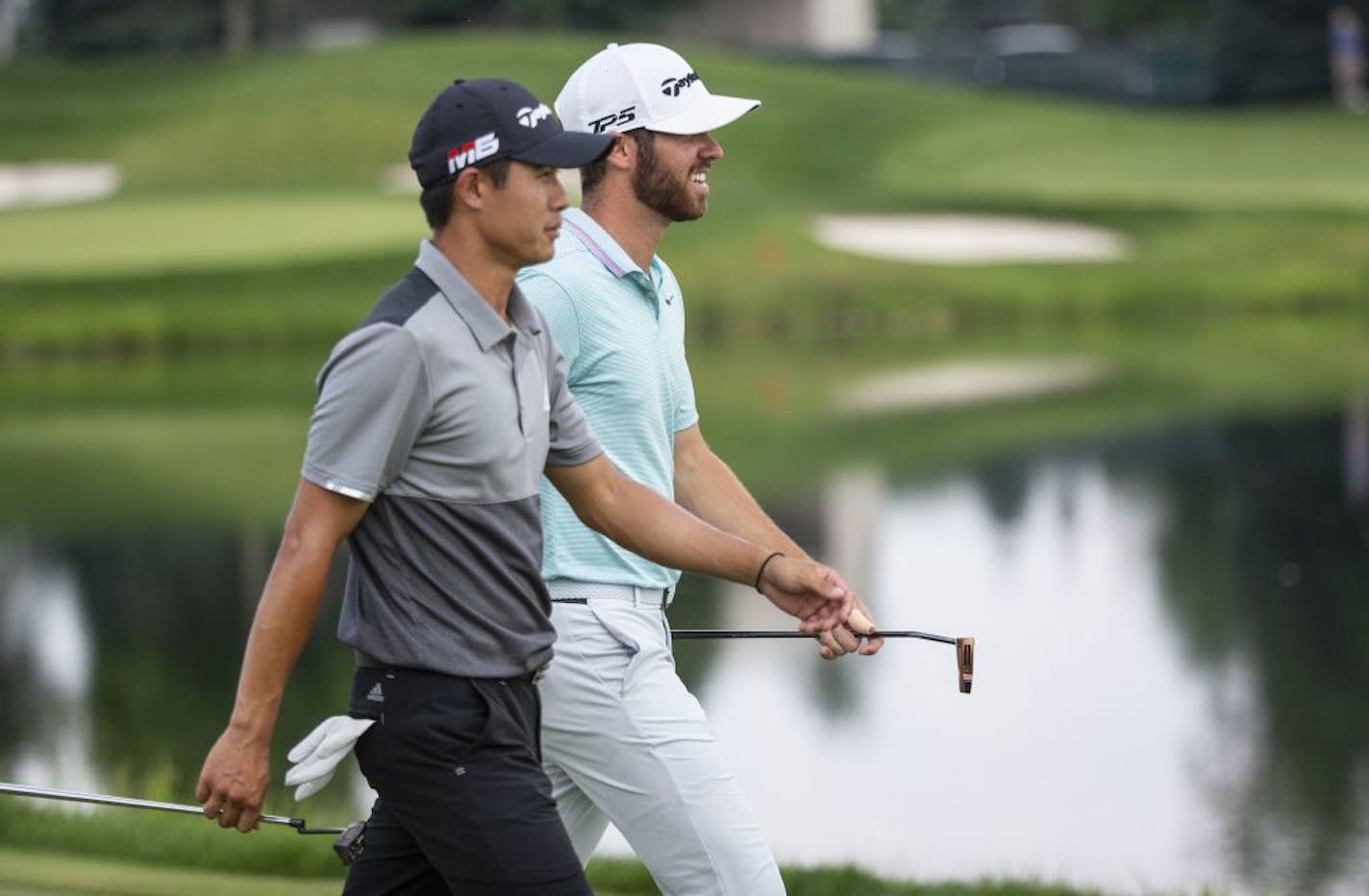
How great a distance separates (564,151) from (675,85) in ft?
3.03

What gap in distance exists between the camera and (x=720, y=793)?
4.18m

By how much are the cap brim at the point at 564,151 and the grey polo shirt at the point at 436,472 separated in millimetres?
205

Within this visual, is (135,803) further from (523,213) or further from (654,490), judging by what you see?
(523,213)

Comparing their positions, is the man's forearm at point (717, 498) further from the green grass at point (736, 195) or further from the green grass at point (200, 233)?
the green grass at point (200, 233)

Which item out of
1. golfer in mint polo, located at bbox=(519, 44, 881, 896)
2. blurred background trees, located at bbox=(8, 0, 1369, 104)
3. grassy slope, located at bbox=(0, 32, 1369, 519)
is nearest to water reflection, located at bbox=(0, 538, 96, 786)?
grassy slope, located at bbox=(0, 32, 1369, 519)

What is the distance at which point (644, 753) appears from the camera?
4.18m

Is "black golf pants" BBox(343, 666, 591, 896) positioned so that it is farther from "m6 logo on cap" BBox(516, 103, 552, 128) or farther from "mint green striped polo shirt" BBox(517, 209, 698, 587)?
"m6 logo on cap" BBox(516, 103, 552, 128)

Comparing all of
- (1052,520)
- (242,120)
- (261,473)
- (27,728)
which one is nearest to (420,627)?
(27,728)

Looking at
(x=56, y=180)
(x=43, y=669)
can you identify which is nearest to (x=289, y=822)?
(x=43, y=669)

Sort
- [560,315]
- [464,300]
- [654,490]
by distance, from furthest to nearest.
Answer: [560,315], [654,490], [464,300]

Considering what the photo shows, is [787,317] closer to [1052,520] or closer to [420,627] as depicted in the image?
[1052,520]

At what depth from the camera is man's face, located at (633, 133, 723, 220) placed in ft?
15.1

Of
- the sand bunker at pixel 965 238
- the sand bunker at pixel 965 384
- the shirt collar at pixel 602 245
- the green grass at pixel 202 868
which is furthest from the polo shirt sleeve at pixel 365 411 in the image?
the sand bunker at pixel 965 238

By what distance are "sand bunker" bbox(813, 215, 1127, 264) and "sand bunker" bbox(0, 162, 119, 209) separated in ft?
47.0
